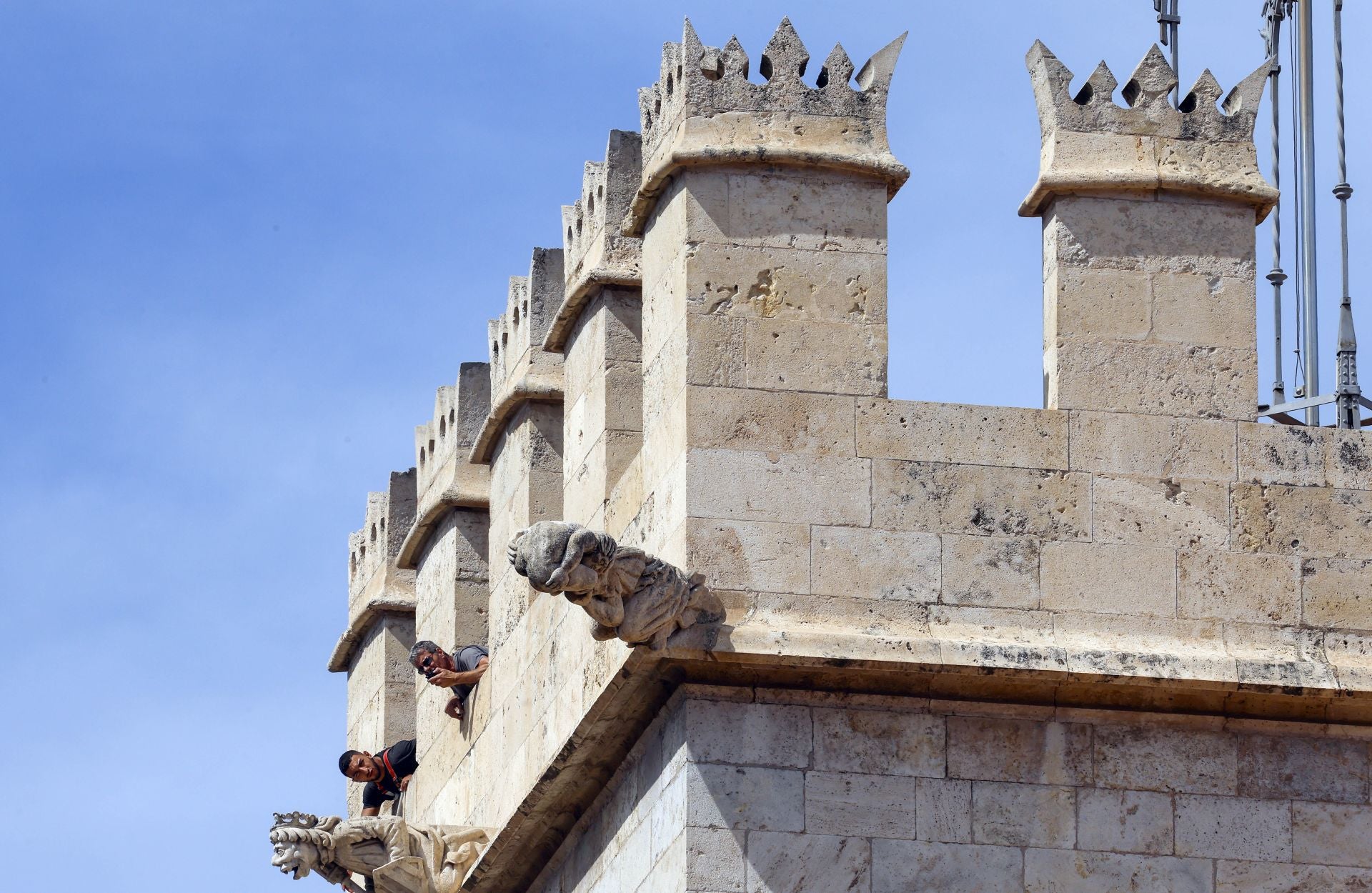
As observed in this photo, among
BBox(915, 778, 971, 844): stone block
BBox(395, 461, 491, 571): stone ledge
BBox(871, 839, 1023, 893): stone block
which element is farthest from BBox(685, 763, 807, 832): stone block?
BBox(395, 461, 491, 571): stone ledge

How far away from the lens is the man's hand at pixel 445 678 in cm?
2164

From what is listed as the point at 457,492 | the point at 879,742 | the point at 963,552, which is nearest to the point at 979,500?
the point at 963,552

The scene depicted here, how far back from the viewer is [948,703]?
17828 millimetres

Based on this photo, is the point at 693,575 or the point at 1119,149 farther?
the point at 1119,149

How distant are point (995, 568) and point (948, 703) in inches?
27.7

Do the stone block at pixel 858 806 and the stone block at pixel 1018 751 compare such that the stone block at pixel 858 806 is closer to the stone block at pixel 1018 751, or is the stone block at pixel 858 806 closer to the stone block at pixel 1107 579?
the stone block at pixel 1018 751

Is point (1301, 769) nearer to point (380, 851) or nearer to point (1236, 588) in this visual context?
point (1236, 588)

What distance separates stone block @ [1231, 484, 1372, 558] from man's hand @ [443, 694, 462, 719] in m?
5.62

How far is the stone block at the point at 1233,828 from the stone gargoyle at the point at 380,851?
453 centimetres

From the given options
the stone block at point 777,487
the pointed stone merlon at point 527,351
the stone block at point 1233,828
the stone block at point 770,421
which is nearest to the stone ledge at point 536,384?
the pointed stone merlon at point 527,351

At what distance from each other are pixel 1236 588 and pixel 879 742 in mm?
1972

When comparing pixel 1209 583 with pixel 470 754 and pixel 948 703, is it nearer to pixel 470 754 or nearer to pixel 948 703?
pixel 948 703

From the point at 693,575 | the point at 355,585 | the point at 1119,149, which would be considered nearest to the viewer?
the point at 693,575

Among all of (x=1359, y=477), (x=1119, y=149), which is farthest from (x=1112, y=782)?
(x=1119, y=149)
